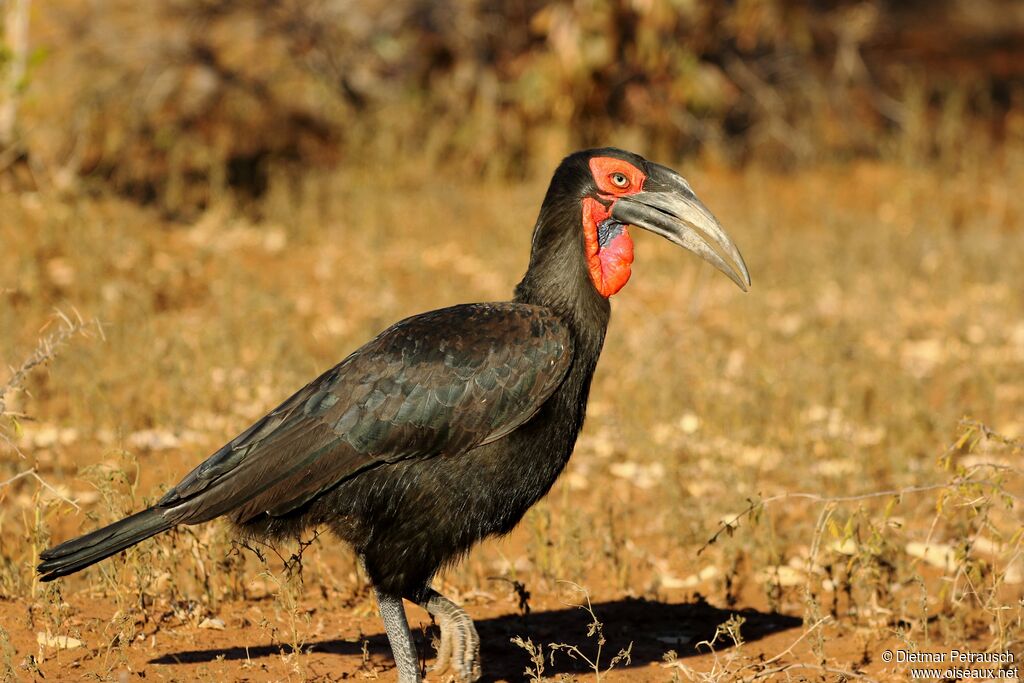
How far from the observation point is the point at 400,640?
3838mm

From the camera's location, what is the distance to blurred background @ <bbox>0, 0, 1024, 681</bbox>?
172 inches

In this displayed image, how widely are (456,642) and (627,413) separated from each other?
290 centimetres

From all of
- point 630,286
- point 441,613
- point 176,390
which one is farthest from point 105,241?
point 441,613

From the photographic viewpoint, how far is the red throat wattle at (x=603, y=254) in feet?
13.3

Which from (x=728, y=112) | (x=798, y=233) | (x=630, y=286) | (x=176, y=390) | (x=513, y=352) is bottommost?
(x=513, y=352)

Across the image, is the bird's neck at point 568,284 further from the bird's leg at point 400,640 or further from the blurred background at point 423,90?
the blurred background at point 423,90

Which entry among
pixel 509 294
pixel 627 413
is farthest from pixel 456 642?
pixel 509 294

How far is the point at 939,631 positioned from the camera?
4574mm

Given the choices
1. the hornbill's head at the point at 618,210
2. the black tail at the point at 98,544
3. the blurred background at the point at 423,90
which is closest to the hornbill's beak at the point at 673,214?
the hornbill's head at the point at 618,210

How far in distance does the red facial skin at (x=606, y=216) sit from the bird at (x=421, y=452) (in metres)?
0.13

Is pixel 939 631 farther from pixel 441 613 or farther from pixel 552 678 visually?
pixel 441 613

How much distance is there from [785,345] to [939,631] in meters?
3.12

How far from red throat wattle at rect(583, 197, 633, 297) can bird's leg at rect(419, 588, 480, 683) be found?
3.77ft

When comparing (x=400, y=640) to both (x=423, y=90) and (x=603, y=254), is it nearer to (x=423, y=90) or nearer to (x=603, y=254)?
(x=603, y=254)
